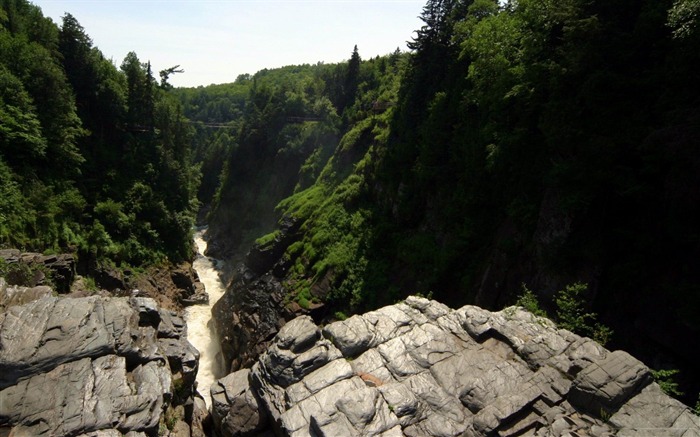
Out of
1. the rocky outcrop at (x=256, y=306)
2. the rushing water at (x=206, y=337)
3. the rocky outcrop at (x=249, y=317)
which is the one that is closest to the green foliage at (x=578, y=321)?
the rocky outcrop at (x=256, y=306)

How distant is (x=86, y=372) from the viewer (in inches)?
475

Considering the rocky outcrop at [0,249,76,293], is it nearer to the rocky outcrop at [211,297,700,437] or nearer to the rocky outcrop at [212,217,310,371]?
the rocky outcrop at [212,217,310,371]

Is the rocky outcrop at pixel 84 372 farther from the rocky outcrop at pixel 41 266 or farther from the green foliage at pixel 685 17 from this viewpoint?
the green foliage at pixel 685 17

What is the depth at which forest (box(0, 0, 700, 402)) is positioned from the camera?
15.4 m

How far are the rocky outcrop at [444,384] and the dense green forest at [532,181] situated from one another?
179 inches

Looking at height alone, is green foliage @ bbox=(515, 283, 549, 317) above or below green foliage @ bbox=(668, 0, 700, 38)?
below

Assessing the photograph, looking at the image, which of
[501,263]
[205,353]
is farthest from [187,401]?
[205,353]

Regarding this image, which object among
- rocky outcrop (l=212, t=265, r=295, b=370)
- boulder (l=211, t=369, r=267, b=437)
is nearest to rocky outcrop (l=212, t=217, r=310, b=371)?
rocky outcrop (l=212, t=265, r=295, b=370)

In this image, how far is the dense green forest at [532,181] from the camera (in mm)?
14875

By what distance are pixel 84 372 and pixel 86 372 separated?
6 cm

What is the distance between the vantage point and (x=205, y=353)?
33656mm

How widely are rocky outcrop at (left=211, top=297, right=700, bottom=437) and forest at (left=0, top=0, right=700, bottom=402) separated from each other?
4673 millimetres

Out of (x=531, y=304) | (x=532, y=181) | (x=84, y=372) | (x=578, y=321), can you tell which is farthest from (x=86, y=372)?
(x=532, y=181)

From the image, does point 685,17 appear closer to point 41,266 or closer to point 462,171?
point 462,171
